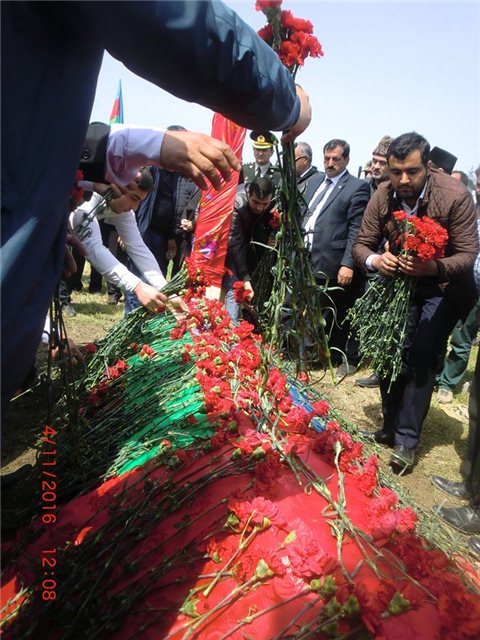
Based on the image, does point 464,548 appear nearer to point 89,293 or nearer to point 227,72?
point 227,72

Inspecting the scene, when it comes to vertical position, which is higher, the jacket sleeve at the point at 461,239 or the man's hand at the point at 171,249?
the jacket sleeve at the point at 461,239

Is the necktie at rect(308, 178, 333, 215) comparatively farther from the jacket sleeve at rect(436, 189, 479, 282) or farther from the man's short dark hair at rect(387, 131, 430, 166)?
the jacket sleeve at rect(436, 189, 479, 282)

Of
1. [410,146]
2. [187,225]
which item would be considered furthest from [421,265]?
[187,225]

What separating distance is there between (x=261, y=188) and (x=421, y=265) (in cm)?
156

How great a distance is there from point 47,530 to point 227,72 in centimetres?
143

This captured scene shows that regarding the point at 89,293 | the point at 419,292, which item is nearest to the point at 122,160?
the point at 419,292

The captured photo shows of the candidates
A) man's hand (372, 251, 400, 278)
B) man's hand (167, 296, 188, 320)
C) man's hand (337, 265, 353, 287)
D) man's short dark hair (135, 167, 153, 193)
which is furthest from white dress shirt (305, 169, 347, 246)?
man's short dark hair (135, 167, 153, 193)

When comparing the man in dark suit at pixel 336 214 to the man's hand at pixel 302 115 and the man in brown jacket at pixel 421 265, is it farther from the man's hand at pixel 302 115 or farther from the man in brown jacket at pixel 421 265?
the man's hand at pixel 302 115

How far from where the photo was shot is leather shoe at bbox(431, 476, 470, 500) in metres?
3.29

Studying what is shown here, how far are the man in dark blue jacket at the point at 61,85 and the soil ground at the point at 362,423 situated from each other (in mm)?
1244

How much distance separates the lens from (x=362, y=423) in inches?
169

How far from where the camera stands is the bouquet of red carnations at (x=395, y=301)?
124 inches

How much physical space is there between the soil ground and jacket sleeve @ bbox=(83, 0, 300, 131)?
122 centimetres

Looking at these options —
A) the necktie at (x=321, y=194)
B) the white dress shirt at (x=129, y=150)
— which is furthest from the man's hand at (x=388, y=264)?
the white dress shirt at (x=129, y=150)
